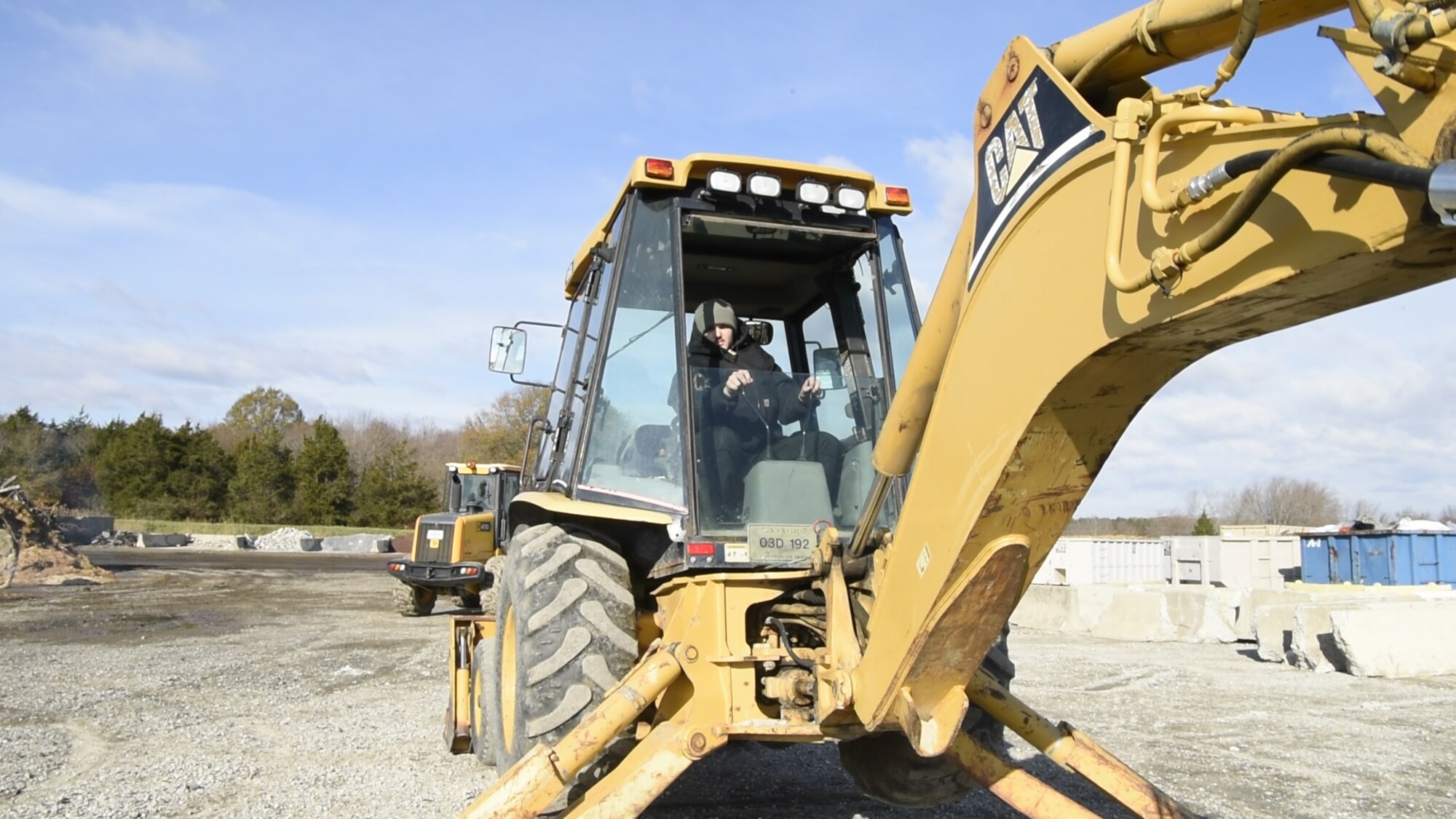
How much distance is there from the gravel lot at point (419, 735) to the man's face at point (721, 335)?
1898mm

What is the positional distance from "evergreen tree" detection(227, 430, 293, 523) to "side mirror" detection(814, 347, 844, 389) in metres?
47.3

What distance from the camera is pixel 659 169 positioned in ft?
15.2

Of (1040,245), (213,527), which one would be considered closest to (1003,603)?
(1040,245)

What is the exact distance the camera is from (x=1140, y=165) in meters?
2.04

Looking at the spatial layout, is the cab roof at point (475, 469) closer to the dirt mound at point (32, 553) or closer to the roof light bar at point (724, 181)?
the dirt mound at point (32, 553)

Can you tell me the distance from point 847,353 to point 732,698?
1958mm

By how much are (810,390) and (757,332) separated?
50cm

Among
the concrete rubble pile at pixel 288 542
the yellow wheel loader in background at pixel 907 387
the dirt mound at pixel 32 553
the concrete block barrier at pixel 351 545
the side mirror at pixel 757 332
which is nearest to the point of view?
the yellow wheel loader in background at pixel 907 387

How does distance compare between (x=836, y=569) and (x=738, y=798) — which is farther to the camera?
(x=738, y=798)

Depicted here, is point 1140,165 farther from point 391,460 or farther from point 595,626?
point 391,460

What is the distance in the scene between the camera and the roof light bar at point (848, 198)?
481 cm

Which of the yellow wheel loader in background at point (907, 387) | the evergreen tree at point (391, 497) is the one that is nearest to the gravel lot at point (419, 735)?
the yellow wheel loader in background at point (907, 387)

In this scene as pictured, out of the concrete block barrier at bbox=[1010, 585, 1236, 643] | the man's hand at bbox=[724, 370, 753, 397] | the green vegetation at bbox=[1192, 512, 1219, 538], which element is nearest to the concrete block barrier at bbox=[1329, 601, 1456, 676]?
the concrete block barrier at bbox=[1010, 585, 1236, 643]

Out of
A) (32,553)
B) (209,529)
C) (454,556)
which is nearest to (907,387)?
(454,556)
